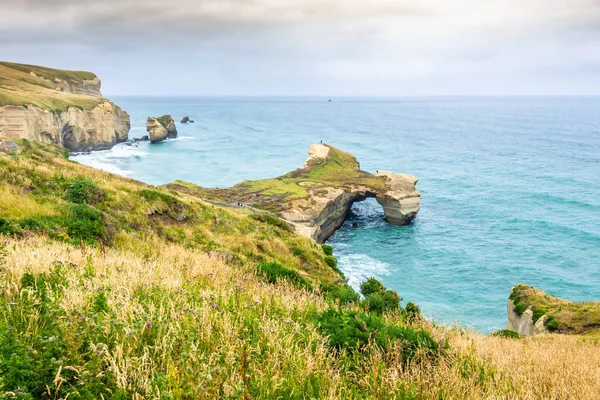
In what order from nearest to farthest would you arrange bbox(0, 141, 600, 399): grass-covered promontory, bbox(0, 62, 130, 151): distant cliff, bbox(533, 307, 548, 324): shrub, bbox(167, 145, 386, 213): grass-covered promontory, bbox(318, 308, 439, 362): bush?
bbox(0, 141, 600, 399): grass-covered promontory, bbox(318, 308, 439, 362): bush, bbox(533, 307, 548, 324): shrub, bbox(167, 145, 386, 213): grass-covered promontory, bbox(0, 62, 130, 151): distant cliff

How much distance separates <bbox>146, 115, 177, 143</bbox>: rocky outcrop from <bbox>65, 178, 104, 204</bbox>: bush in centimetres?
13002

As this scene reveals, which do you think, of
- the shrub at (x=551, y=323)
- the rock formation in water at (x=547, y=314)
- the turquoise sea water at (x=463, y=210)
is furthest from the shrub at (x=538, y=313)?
the turquoise sea water at (x=463, y=210)

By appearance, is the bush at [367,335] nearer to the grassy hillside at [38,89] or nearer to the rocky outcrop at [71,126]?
the rocky outcrop at [71,126]

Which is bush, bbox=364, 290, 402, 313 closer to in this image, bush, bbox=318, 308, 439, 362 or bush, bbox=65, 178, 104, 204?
bush, bbox=318, 308, 439, 362

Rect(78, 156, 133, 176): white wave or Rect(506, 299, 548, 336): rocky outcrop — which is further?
Rect(78, 156, 133, 176): white wave

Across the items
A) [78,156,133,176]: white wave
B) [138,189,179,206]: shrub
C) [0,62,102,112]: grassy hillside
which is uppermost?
[0,62,102,112]: grassy hillside

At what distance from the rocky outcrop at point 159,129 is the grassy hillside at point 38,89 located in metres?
28.7

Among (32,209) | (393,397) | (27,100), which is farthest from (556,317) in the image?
(27,100)

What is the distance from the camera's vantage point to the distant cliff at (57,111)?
262 feet

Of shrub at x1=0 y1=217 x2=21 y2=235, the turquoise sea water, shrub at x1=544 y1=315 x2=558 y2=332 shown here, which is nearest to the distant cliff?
the turquoise sea water

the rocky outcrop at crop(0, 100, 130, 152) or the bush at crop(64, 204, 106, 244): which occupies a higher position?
the rocky outcrop at crop(0, 100, 130, 152)

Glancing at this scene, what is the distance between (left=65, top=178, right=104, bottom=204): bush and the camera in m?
21.4

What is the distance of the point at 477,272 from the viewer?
51.5 m

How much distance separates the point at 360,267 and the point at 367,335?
47.7 m
